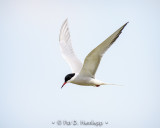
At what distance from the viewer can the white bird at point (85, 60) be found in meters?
7.60

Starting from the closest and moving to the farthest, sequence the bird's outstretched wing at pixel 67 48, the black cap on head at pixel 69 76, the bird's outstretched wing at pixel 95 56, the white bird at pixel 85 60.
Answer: the bird's outstretched wing at pixel 95 56 < the white bird at pixel 85 60 < the black cap on head at pixel 69 76 < the bird's outstretched wing at pixel 67 48

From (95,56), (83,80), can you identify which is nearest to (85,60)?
(95,56)

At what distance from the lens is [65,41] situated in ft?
32.1

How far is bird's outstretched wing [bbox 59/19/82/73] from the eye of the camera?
30.3 ft

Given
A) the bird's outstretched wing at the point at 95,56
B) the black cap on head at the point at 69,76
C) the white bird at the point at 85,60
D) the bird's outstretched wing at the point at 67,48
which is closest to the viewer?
the bird's outstretched wing at the point at 95,56

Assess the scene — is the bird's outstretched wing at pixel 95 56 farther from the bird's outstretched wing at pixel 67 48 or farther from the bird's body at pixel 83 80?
the bird's outstretched wing at pixel 67 48

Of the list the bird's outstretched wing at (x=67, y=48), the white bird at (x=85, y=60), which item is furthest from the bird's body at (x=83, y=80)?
the bird's outstretched wing at (x=67, y=48)

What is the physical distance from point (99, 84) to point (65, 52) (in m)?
1.70

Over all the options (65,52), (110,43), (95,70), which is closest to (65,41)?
(65,52)

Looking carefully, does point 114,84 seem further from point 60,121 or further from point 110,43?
point 60,121

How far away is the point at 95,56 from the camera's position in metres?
7.89

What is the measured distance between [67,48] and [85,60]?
1880 millimetres

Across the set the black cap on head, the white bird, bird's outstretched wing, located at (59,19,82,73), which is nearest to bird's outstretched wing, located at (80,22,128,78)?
the white bird

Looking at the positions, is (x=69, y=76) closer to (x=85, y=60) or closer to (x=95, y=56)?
(x=85, y=60)
